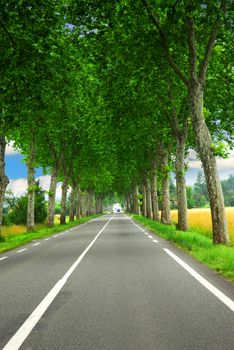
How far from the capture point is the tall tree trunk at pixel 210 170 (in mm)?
13867

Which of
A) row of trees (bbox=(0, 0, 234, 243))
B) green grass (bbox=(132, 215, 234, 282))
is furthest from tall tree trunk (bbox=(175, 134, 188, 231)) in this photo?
green grass (bbox=(132, 215, 234, 282))

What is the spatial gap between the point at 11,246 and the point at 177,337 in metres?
14.2

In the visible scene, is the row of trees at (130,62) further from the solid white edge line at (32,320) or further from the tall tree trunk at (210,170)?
the solid white edge line at (32,320)

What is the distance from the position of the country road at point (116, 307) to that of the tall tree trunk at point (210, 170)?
3324mm

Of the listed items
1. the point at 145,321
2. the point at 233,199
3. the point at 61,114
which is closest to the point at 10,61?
the point at 145,321

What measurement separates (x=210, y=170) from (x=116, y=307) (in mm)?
8826

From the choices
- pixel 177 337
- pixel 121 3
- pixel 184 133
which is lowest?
pixel 177 337

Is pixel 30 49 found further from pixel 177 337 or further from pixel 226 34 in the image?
pixel 177 337

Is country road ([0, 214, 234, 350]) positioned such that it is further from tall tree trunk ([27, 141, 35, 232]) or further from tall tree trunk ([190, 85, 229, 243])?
tall tree trunk ([27, 141, 35, 232])

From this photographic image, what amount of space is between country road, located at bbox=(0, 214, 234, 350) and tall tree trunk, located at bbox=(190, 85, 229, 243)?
3.32 metres

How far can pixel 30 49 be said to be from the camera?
44.6 ft

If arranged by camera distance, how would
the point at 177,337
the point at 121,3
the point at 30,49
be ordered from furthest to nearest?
the point at 30,49
the point at 121,3
the point at 177,337

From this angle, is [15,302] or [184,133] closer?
[15,302]

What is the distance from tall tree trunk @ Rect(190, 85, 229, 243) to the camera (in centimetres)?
1387
